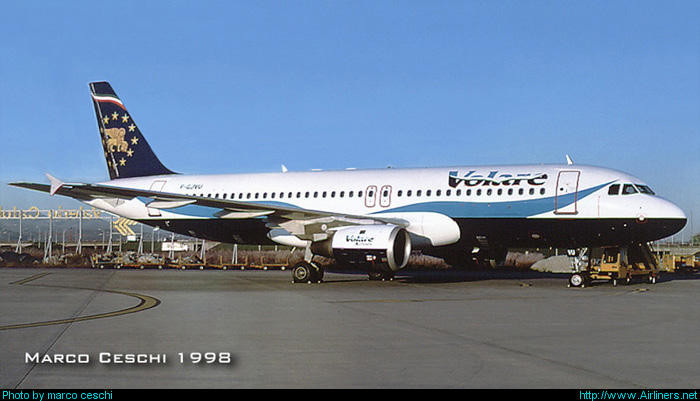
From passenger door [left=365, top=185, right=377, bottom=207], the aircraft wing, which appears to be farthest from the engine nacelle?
passenger door [left=365, top=185, right=377, bottom=207]

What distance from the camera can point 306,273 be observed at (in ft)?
72.2

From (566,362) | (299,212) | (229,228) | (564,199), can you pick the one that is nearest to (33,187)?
(229,228)

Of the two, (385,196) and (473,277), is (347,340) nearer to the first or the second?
(385,196)

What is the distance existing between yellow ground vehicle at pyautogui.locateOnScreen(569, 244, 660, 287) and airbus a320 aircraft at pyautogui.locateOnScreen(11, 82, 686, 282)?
847 mm

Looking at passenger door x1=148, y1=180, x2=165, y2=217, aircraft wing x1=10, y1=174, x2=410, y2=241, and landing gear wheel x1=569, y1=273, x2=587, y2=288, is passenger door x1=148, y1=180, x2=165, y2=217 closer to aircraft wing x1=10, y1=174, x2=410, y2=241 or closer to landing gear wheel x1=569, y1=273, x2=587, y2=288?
aircraft wing x1=10, y1=174, x2=410, y2=241

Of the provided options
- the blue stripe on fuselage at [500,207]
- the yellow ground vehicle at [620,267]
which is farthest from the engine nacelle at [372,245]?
the yellow ground vehicle at [620,267]

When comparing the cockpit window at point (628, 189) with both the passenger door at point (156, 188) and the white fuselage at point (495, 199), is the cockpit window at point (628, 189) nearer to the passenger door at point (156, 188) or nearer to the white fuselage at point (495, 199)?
the white fuselage at point (495, 199)

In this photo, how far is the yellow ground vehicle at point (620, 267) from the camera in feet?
67.9

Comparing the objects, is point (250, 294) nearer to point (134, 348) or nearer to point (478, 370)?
point (134, 348)

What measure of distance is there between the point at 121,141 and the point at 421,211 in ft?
45.8

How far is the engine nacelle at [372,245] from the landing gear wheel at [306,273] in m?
1.15

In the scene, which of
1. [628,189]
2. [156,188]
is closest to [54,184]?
[156,188]

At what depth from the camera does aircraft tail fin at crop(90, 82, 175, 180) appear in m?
29.8
